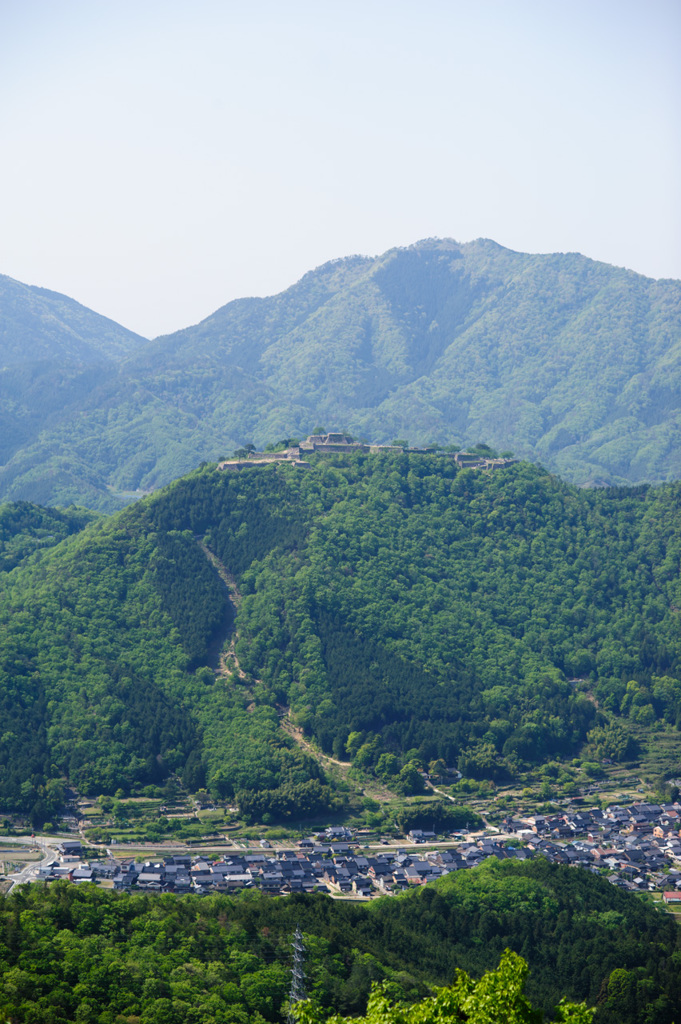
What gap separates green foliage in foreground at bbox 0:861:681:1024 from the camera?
39.1 metres

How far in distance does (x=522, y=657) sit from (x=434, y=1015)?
61.0 meters

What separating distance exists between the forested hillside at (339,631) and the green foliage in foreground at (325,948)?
16103 millimetres

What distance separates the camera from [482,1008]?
79.5 ft

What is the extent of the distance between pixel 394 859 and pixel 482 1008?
3708 cm

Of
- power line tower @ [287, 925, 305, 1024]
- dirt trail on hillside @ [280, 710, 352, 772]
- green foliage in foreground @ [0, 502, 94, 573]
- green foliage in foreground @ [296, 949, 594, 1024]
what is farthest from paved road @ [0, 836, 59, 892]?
green foliage in foreground @ [0, 502, 94, 573]

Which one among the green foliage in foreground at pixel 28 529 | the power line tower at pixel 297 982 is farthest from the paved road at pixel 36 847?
the green foliage in foreground at pixel 28 529

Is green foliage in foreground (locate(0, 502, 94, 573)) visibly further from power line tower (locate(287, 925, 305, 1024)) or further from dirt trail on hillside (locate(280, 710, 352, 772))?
power line tower (locate(287, 925, 305, 1024))

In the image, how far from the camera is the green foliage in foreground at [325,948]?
1539 inches

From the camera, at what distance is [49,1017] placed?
35.7 m

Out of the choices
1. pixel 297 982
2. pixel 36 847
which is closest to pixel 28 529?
pixel 36 847

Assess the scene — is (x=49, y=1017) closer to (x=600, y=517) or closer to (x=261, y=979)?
(x=261, y=979)

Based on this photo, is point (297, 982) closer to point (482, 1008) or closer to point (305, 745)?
point (482, 1008)

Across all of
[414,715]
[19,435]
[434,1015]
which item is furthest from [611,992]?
[19,435]

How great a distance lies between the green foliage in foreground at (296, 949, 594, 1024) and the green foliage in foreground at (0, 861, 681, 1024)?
11.8m
